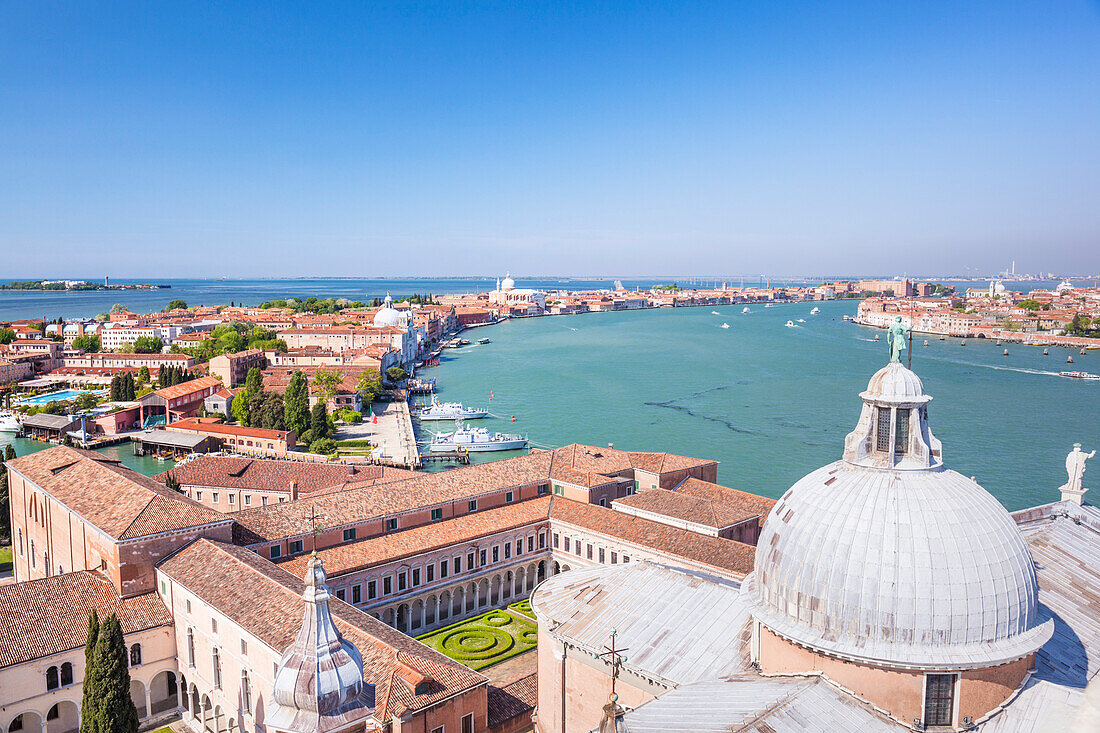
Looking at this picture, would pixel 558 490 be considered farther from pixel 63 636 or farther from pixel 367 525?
pixel 63 636

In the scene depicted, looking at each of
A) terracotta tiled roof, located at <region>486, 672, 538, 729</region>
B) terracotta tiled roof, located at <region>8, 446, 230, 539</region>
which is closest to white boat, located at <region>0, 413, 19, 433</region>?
terracotta tiled roof, located at <region>8, 446, 230, 539</region>

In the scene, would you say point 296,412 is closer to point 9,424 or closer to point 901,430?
point 9,424

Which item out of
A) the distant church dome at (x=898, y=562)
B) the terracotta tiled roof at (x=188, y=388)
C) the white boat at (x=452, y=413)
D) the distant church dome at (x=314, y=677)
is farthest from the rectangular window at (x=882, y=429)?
the terracotta tiled roof at (x=188, y=388)

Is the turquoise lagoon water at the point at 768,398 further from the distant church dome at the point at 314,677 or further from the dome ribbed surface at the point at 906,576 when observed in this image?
the distant church dome at the point at 314,677

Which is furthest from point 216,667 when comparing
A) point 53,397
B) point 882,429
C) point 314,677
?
point 53,397

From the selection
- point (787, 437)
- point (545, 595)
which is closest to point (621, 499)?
point (545, 595)

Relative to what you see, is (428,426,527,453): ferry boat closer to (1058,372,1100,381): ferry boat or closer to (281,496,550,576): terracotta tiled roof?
(281,496,550,576): terracotta tiled roof
